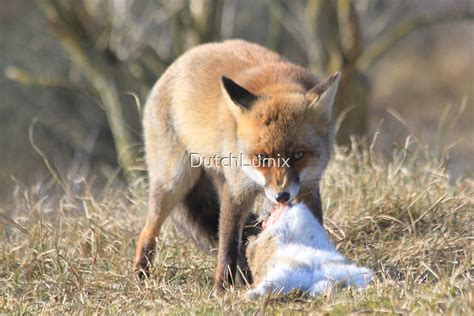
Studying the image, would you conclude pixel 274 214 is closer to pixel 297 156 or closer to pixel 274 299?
pixel 297 156

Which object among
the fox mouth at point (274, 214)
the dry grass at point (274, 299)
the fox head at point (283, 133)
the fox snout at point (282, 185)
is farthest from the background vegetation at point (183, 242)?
the fox head at point (283, 133)

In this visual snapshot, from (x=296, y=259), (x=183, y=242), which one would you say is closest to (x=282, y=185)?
(x=296, y=259)

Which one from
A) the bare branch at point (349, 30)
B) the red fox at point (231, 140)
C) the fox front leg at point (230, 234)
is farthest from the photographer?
the bare branch at point (349, 30)

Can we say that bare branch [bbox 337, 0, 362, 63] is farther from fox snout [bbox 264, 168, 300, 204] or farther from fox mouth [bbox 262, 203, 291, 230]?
fox snout [bbox 264, 168, 300, 204]

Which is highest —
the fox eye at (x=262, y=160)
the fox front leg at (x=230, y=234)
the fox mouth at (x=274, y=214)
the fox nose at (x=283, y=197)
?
the fox eye at (x=262, y=160)

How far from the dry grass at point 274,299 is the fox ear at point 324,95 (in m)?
1.03

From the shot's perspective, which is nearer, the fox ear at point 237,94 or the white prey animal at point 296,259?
the white prey animal at point 296,259

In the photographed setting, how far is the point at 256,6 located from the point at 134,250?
1226 cm

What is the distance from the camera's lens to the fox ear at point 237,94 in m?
5.22

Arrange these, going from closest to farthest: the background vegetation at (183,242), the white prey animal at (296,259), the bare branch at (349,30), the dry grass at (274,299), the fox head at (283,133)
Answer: the dry grass at (274,299) < the white prey animal at (296,259) < the background vegetation at (183,242) < the fox head at (283,133) < the bare branch at (349,30)

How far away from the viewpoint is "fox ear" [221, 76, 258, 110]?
5.22m

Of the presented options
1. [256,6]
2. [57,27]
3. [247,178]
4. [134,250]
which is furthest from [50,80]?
[256,6]

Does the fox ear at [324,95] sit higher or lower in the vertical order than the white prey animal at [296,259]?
higher

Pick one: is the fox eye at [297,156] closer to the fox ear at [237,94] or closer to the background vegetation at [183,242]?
the fox ear at [237,94]
